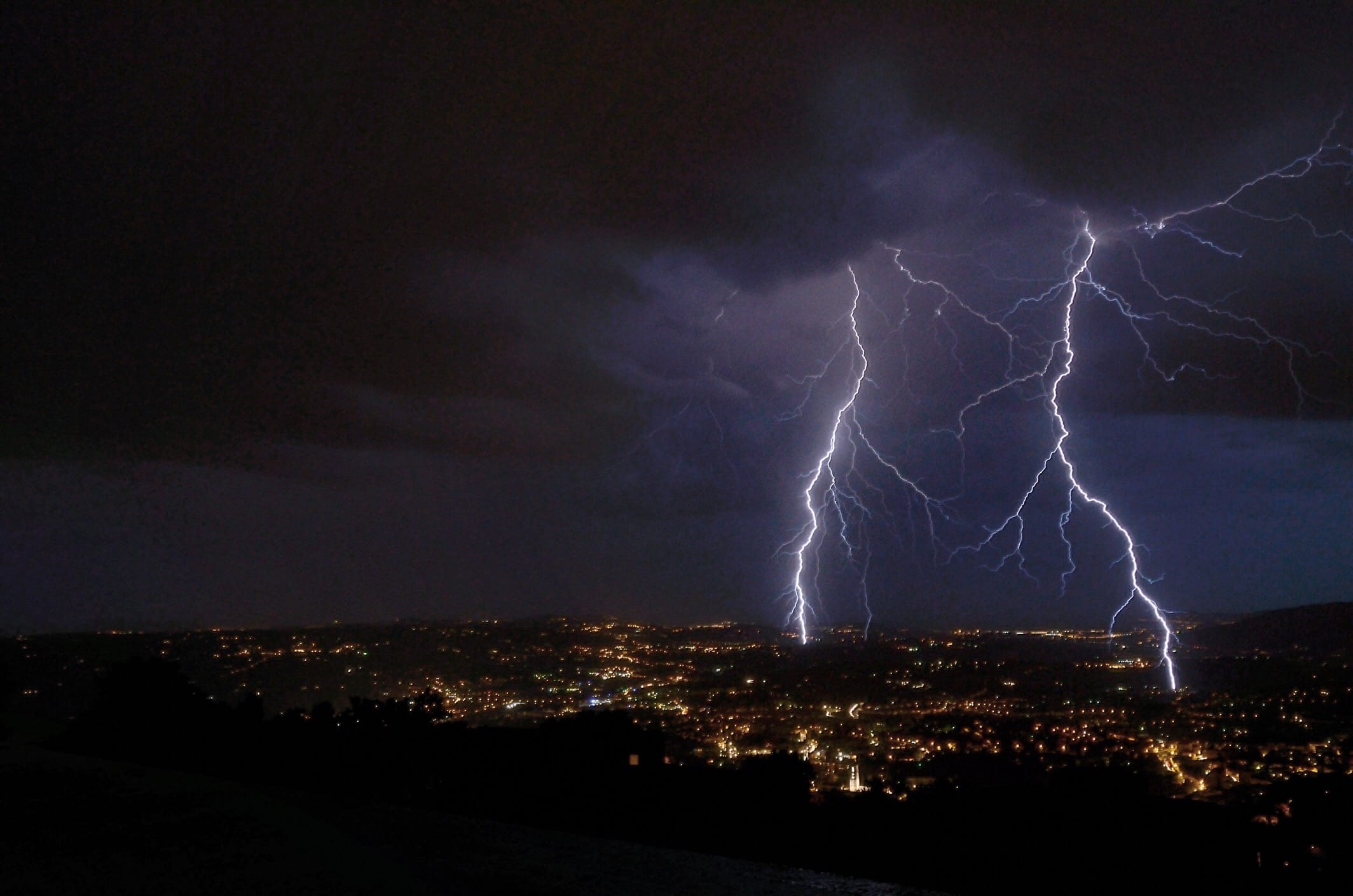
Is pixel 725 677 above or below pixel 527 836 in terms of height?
below

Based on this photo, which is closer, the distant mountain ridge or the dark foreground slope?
the dark foreground slope

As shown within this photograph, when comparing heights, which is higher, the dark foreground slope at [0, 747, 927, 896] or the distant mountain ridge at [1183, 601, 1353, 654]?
the dark foreground slope at [0, 747, 927, 896]

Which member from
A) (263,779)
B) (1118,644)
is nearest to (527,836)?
(263,779)

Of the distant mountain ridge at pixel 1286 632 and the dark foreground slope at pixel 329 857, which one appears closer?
the dark foreground slope at pixel 329 857

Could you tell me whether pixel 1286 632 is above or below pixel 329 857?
below

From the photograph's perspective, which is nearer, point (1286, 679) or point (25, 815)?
point (25, 815)

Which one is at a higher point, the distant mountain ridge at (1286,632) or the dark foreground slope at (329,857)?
the dark foreground slope at (329,857)

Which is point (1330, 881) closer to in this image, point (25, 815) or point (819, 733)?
point (25, 815)

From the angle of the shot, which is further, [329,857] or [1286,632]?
[1286,632]
